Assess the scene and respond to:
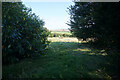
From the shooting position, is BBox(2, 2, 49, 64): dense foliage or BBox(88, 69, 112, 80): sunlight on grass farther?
BBox(2, 2, 49, 64): dense foliage

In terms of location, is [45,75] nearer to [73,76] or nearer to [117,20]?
[73,76]

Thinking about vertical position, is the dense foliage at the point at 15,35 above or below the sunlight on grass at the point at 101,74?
above

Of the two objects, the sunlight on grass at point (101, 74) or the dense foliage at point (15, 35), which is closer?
the sunlight on grass at point (101, 74)

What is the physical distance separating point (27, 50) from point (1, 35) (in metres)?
1.27

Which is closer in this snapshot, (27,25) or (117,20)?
(117,20)

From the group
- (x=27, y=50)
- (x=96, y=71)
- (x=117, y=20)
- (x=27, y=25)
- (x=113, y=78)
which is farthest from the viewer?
(x=27, y=25)

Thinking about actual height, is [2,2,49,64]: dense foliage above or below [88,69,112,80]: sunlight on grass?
above

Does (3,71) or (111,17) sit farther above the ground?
(111,17)

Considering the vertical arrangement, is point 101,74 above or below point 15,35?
below

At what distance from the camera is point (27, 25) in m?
4.73

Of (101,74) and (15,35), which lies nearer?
(101,74)

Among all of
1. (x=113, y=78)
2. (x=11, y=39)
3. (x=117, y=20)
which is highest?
(x=117, y=20)

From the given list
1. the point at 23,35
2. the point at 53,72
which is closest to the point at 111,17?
the point at 53,72

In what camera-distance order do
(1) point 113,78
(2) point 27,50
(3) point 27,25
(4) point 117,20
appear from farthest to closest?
(3) point 27,25 < (2) point 27,50 < (1) point 113,78 < (4) point 117,20
